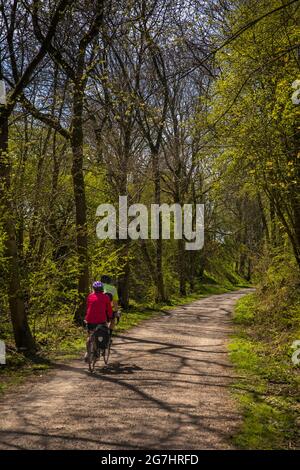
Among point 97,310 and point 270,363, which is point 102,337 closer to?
point 97,310

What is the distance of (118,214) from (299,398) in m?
16.6

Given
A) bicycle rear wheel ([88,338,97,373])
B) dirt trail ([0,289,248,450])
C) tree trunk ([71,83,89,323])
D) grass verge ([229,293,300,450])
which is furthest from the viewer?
tree trunk ([71,83,89,323])

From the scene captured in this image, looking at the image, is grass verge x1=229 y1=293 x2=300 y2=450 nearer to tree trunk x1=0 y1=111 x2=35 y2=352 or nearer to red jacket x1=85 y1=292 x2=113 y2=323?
red jacket x1=85 y1=292 x2=113 y2=323

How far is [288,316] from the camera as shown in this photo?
52.0 feet

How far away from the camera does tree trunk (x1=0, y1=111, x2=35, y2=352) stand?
42.9ft

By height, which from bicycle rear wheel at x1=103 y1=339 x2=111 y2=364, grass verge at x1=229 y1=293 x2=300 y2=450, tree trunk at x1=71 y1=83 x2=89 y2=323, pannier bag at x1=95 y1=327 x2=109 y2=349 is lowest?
grass verge at x1=229 y1=293 x2=300 y2=450

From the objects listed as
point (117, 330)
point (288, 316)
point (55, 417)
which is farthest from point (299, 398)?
point (117, 330)

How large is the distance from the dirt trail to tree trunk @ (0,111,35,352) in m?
1.69

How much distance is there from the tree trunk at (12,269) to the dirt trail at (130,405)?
5.53 feet

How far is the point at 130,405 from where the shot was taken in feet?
28.6

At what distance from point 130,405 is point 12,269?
583 cm

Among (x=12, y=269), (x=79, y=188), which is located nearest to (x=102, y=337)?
(x=12, y=269)

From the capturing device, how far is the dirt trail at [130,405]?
6945 millimetres

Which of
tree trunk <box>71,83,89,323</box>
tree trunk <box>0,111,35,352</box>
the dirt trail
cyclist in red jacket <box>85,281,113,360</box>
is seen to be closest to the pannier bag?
cyclist in red jacket <box>85,281,113,360</box>
